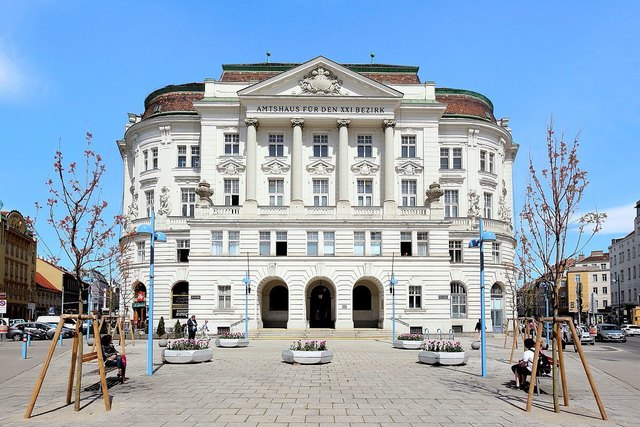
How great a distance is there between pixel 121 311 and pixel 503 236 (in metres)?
37.4

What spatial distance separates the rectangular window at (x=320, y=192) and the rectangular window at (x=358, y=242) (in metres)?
4.89

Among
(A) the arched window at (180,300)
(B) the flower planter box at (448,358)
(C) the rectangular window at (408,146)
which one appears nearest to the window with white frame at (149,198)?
(A) the arched window at (180,300)

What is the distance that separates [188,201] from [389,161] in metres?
19.5

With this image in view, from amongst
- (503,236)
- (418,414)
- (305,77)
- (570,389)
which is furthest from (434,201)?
(418,414)

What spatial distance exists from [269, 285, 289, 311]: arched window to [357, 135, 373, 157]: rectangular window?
46.8 feet

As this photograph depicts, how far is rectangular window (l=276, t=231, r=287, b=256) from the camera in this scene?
54719 millimetres

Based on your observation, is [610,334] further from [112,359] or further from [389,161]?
[112,359]

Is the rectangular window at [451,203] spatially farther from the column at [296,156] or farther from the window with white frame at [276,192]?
the window with white frame at [276,192]

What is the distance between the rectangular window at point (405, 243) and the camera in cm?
5519

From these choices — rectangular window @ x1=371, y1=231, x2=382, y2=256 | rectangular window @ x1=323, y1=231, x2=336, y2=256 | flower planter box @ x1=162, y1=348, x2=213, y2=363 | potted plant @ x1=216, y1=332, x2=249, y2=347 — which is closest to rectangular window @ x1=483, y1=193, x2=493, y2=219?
rectangular window @ x1=371, y1=231, x2=382, y2=256

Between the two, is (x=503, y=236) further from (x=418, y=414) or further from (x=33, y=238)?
(x=33, y=238)

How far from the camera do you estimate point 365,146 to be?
195 ft

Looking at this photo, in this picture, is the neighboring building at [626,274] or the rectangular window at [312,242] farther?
the neighboring building at [626,274]

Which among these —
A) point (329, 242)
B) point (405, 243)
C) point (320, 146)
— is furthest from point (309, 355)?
point (320, 146)
